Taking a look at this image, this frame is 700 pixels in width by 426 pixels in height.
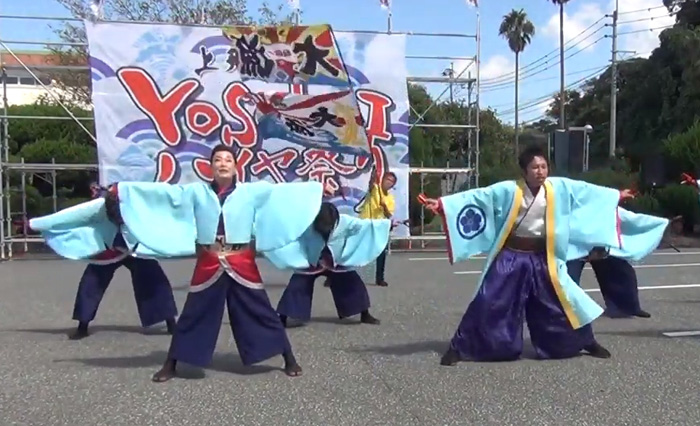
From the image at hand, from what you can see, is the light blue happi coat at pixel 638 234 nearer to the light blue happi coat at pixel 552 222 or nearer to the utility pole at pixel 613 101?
the light blue happi coat at pixel 552 222

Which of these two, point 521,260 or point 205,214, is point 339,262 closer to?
point 521,260

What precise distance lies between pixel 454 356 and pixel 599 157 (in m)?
26.8

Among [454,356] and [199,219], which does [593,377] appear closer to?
[454,356]

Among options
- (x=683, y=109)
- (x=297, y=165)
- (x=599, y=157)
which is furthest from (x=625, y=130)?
(x=297, y=165)

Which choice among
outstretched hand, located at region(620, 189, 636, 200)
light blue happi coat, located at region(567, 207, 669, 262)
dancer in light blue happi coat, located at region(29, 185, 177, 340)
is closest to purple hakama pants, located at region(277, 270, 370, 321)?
dancer in light blue happi coat, located at region(29, 185, 177, 340)

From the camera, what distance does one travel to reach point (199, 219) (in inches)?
215

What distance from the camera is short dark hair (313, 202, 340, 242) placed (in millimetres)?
7145

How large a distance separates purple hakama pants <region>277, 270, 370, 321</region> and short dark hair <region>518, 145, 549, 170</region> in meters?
2.25

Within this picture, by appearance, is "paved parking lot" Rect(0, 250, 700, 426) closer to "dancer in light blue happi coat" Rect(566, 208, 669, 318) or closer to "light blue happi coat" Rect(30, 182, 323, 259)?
"dancer in light blue happi coat" Rect(566, 208, 669, 318)

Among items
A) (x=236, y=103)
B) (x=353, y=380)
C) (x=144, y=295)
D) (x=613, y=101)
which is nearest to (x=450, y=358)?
(x=353, y=380)

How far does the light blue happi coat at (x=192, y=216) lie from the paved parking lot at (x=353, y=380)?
0.91m

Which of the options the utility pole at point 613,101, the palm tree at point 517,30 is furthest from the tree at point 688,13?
the palm tree at point 517,30

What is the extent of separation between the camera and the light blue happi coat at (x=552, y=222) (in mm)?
5871

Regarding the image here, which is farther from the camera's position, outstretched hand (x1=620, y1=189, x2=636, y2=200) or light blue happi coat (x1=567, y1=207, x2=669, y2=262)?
light blue happi coat (x1=567, y1=207, x2=669, y2=262)
